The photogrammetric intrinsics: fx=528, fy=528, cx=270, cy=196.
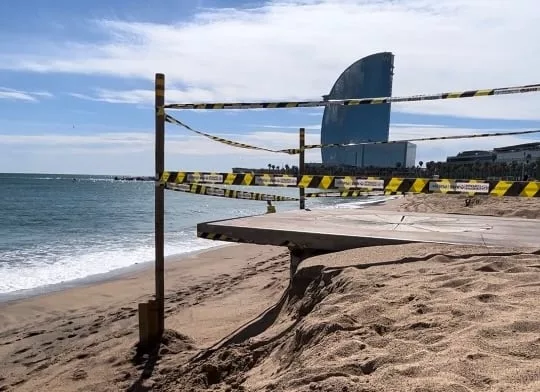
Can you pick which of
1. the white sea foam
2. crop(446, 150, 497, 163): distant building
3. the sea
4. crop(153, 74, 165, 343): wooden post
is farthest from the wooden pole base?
crop(446, 150, 497, 163): distant building

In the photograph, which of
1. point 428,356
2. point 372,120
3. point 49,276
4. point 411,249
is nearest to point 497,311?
point 428,356

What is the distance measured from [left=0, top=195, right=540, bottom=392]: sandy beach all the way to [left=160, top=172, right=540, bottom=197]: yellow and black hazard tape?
0.67 meters

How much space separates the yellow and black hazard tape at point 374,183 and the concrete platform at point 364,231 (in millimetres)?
526

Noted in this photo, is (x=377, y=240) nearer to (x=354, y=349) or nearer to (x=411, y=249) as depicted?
(x=411, y=249)

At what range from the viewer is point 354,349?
299 cm

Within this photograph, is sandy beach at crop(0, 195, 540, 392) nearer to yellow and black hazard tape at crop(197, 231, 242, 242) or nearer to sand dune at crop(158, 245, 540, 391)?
sand dune at crop(158, 245, 540, 391)

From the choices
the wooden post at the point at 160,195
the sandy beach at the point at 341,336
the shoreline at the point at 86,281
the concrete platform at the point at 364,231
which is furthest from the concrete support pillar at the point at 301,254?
the shoreline at the point at 86,281

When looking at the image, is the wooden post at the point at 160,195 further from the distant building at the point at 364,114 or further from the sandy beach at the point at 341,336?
the distant building at the point at 364,114

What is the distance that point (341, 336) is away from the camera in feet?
10.6

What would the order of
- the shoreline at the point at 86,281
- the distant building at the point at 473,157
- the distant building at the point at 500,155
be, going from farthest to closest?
the distant building at the point at 473,157 → the distant building at the point at 500,155 → the shoreline at the point at 86,281

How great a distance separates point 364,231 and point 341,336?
3.09 meters

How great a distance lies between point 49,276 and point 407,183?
987 cm

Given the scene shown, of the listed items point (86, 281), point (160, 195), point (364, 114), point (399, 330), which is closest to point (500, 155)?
point (364, 114)

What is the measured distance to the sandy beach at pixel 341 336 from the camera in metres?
2.64
